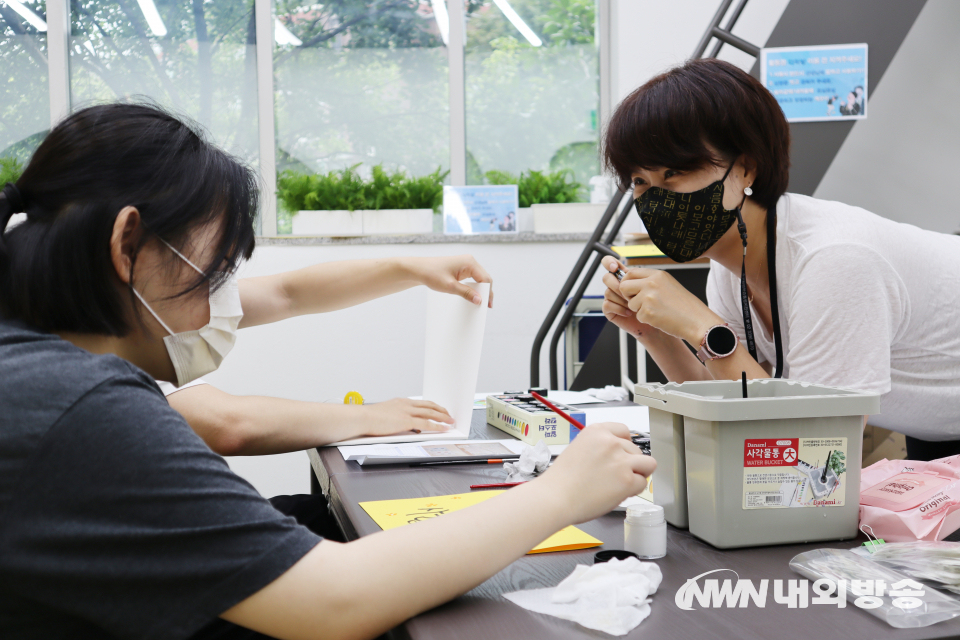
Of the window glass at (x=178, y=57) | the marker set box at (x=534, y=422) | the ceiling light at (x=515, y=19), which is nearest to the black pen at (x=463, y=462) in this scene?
the marker set box at (x=534, y=422)

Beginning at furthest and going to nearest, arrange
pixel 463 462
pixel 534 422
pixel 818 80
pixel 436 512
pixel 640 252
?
pixel 818 80 → pixel 640 252 → pixel 534 422 → pixel 463 462 → pixel 436 512

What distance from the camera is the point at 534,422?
1166 millimetres

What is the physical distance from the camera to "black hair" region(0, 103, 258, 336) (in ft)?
2.04

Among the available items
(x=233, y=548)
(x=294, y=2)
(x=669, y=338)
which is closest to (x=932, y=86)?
(x=669, y=338)

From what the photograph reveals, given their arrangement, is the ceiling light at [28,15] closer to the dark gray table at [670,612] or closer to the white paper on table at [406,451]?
the white paper on table at [406,451]

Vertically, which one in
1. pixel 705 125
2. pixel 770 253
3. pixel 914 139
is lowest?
pixel 770 253

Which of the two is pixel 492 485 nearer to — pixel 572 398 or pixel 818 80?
pixel 572 398

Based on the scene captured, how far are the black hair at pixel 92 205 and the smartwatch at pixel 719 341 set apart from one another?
2.72 feet

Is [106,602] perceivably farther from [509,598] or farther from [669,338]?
[669,338]

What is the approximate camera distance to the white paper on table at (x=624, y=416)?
125 centimetres

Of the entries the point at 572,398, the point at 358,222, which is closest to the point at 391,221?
the point at 358,222

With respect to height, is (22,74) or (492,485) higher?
(22,74)

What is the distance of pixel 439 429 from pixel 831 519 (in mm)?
684

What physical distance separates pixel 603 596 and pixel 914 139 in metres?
3.20
